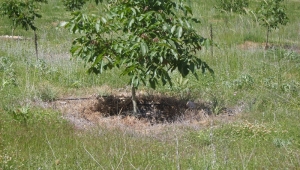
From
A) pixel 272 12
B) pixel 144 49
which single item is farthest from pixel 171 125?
pixel 272 12

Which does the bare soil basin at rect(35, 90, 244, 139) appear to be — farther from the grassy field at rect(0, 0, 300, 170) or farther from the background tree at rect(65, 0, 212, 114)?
the background tree at rect(65, 0, 212, 114)

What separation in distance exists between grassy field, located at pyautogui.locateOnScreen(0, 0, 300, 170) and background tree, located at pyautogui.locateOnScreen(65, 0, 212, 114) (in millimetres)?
567

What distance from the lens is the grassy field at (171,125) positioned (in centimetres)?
454

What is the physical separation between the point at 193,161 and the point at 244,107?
3106mm

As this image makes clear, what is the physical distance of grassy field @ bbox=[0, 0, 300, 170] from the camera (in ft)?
Answer: 14.9

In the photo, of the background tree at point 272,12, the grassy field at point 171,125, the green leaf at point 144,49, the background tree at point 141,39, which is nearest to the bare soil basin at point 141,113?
the grassy field at point 171,125

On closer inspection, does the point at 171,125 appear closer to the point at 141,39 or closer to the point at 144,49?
the point at 144,49

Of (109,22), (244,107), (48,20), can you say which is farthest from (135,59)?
(48,20)

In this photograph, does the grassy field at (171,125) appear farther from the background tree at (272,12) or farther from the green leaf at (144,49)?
the background tree at (272,12)

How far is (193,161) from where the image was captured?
457cm

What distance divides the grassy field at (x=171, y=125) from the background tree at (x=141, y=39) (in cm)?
57

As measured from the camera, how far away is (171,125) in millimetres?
6434

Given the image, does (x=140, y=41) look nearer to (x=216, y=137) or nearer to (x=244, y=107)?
(x=216, y=137)

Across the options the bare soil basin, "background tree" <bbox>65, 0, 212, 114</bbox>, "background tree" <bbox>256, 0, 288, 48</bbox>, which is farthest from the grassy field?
"background tree" <bbox>256, 0, 288, 48</bbox>
